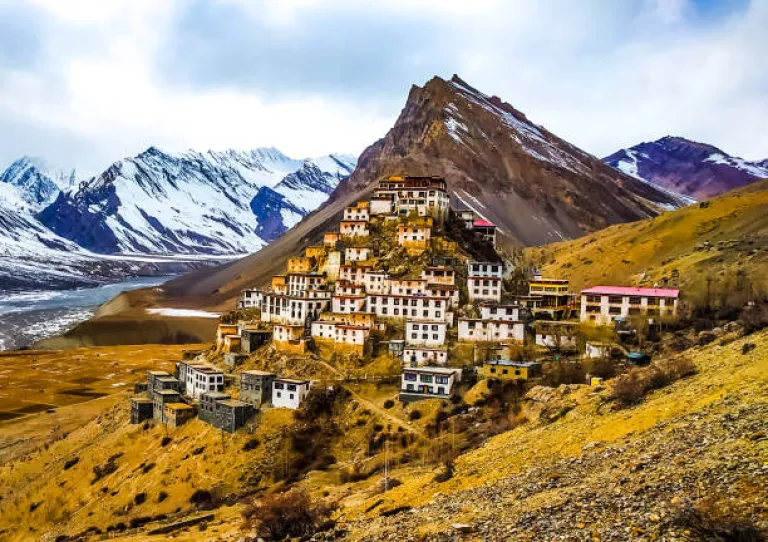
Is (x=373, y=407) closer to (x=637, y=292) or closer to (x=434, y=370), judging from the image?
(x=434, y=370)

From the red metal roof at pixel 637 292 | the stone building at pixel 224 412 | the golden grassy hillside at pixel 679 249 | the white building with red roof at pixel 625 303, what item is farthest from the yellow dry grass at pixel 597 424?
the golden grassy hillside at pixel 679 249

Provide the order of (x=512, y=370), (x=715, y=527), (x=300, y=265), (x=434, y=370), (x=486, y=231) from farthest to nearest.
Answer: (x=486, y=231), (x=300, y=265), (x=434, y=370), (x=512, y=370), (x=715, y=527)

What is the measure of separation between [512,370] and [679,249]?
5846 centimetres

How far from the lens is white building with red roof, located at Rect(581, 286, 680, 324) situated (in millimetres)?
62469

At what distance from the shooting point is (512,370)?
5775 centimetres

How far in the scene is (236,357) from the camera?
233ft

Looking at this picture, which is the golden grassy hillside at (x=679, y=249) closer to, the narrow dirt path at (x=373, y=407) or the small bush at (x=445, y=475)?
the narrow dirt path at (x=373, y=407)

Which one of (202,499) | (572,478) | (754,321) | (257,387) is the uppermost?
(754,321)

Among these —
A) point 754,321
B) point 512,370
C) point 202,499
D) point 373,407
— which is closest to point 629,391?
point 754,321

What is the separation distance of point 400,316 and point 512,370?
1502 centimetres

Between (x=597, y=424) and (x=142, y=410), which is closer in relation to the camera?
(x=597, y=424)

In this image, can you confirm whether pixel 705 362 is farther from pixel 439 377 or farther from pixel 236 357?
pixel 236 357

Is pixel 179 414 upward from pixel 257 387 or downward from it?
downward

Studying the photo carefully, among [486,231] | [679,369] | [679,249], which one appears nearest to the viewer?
[679,369]
